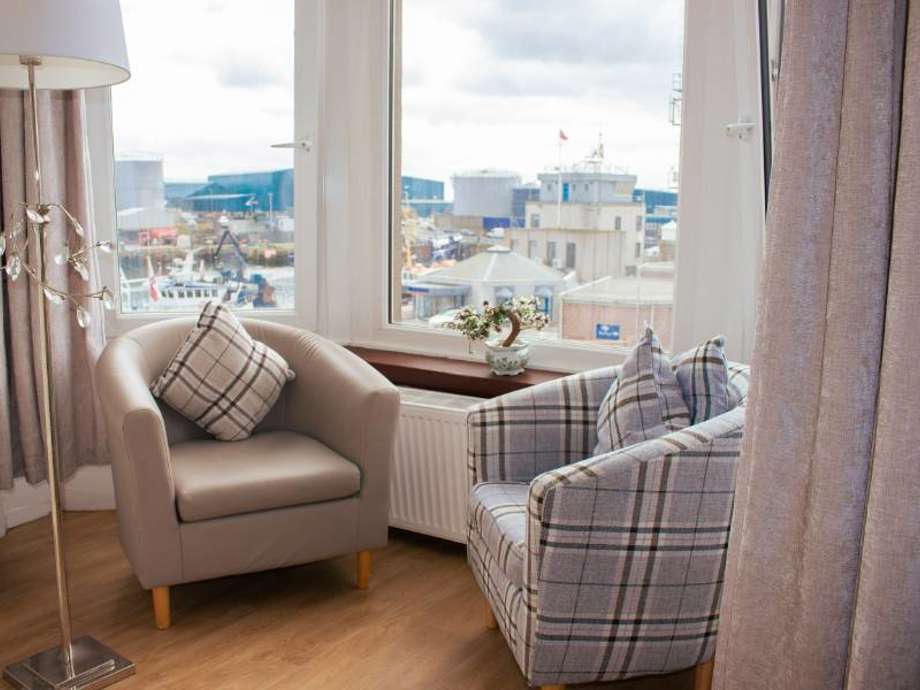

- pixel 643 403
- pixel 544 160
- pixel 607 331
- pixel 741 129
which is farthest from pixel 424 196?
pixel 643 403

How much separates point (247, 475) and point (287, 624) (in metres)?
0.45

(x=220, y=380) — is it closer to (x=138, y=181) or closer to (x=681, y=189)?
(x=138, y=181)

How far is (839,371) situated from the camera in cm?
139

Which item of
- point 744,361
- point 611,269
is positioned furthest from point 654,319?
point 744,361

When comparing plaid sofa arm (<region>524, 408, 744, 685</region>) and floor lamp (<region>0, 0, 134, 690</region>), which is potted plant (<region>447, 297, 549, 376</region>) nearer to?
plaid sofa arm (<region>524, 408, 744, 685</region>)

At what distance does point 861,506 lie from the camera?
140 cm

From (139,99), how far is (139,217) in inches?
17.7

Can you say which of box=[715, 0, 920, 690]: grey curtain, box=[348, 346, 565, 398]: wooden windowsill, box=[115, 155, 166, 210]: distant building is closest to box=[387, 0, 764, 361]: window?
box=[348, 346, 565, 398]: wooden windowsill

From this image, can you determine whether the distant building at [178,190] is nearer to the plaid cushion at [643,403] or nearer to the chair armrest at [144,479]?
the chair armrest at [144,479]

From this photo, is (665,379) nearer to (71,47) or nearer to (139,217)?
(71,47)

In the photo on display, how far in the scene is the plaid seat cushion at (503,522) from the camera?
239cm

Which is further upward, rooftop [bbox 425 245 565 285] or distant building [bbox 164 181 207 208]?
distant building [bbox 164 181 207 208]

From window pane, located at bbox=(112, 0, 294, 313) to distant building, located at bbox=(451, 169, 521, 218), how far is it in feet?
2.26

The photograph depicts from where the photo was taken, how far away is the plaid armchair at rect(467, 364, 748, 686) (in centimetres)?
219
